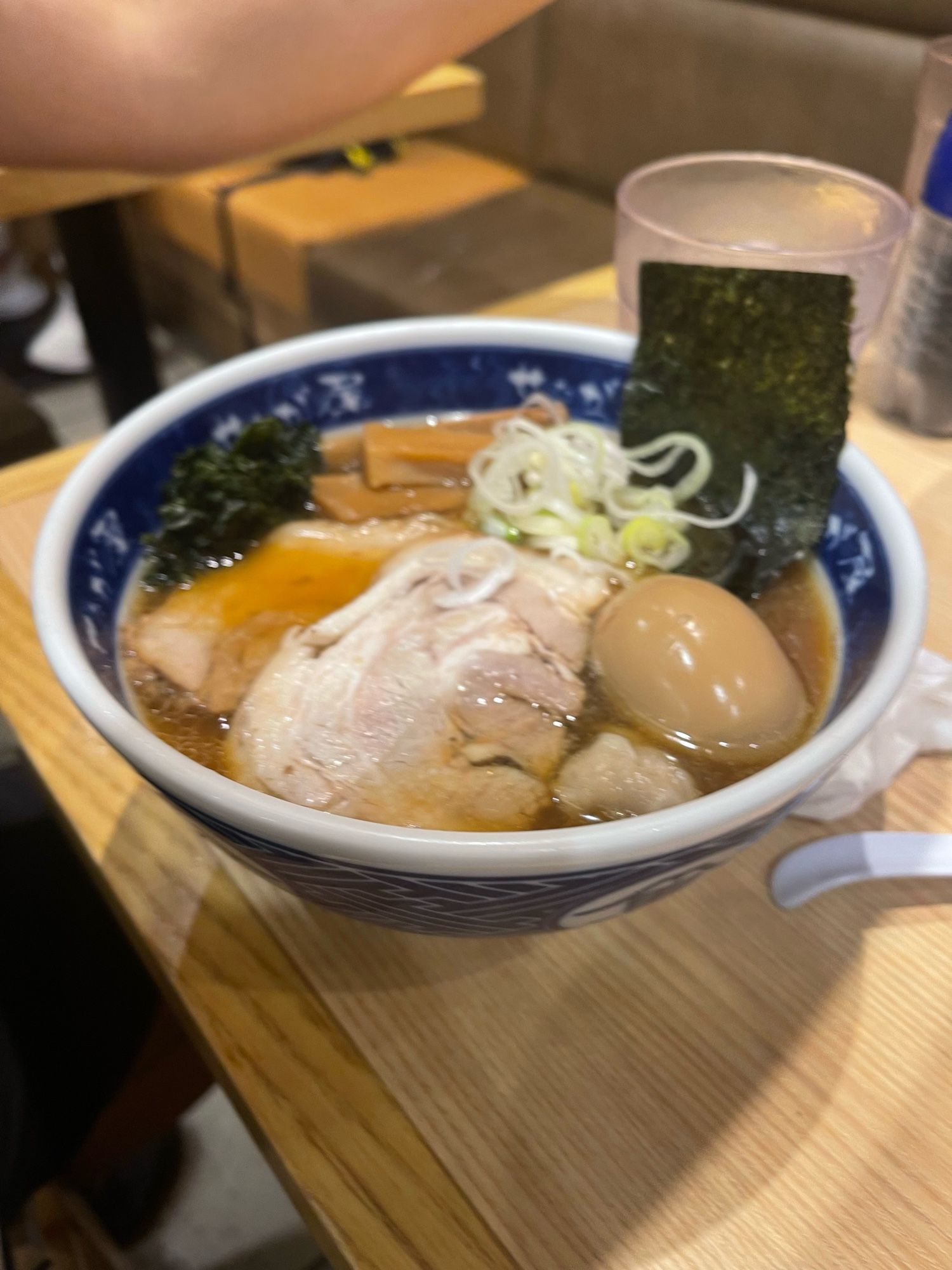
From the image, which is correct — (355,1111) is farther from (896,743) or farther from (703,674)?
(896,743)

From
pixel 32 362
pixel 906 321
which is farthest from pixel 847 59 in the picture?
pixel 32 362

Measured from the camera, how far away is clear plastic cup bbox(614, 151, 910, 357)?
98cm

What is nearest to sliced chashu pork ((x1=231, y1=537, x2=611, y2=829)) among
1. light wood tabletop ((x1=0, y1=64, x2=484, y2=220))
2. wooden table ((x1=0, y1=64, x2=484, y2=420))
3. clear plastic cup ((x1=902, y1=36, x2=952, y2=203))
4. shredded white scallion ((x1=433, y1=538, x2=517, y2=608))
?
shredded white scallion ((x1=433, y1=538, x2=517, y2=608))

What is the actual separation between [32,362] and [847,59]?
2.75 m

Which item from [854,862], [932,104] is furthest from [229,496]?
[932,104]

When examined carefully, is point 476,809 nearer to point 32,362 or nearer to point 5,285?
point 32,362

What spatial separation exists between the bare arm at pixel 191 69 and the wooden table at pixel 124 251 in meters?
1.11

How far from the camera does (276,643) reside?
716 millimetres

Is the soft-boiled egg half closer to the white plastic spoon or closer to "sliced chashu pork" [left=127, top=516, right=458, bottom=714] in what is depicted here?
the white plastic spoon

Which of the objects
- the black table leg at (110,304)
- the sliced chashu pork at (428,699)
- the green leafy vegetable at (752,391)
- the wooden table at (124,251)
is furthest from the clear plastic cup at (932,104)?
the black table leg at (110,304)

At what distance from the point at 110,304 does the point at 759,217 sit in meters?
1.42

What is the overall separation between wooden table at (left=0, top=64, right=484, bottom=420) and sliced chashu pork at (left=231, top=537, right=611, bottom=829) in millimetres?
1287

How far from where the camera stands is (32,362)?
3424mm

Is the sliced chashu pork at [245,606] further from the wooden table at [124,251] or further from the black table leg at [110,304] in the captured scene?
the black table leg at [110,304]
